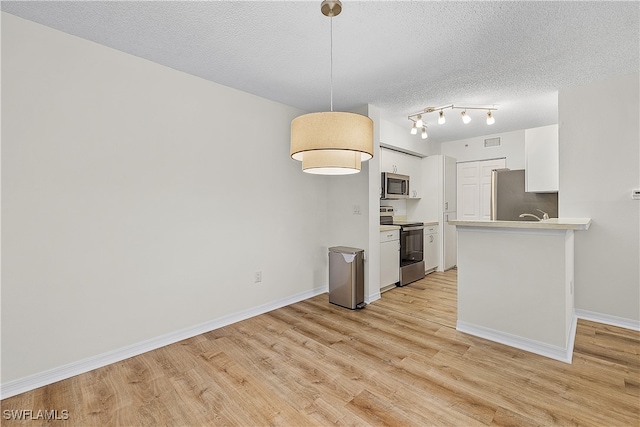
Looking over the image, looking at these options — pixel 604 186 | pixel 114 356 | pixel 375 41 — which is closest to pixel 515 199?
pixel 604 186

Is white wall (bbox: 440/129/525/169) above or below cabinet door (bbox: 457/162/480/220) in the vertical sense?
above

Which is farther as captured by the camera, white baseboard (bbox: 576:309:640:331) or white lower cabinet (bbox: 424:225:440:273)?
white lower cabinet (bbox: 424:225:440:273)

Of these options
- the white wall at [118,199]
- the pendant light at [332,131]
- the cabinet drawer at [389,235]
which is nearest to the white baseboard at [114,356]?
the white wall at [118,199]

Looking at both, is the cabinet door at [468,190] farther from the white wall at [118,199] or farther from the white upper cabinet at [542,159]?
the white wall at [118,199]

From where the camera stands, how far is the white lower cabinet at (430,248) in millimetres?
5082

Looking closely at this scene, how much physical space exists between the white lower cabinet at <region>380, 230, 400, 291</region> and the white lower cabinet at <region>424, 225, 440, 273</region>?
38.0 inches

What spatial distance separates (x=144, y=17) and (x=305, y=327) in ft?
9.55

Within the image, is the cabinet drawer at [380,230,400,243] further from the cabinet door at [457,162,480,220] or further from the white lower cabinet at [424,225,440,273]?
the cabinet door at [457,162,480,220]

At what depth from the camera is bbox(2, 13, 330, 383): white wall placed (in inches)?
78.7

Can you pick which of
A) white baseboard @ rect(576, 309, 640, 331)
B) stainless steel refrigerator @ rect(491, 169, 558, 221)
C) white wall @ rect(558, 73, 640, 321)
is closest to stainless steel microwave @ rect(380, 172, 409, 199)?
stainless steel refrigerator @ rect(491, 169, 558, 221)

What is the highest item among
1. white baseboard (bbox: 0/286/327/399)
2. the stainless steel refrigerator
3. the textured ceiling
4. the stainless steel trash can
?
the textured ceiling

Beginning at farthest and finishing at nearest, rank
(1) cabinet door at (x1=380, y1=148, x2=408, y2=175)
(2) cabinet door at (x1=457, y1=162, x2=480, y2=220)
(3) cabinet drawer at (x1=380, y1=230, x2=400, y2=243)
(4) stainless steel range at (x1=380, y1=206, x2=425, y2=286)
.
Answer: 1. (2) cabinet door at (x1=457, y1=162, x2=480, y2=220)
2. (1) cabinet door at (x1=380, y1=148, x2=408, y2=175)
3. (4) stainless steel range at (x1=380, y1=206, x2=425, y2=286)
4. (3) cabinet drawer at (x1=380, y1=230, x2=400, y2=243)

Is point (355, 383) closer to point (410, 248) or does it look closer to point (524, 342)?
point (524, 342)

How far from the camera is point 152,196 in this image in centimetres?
258
